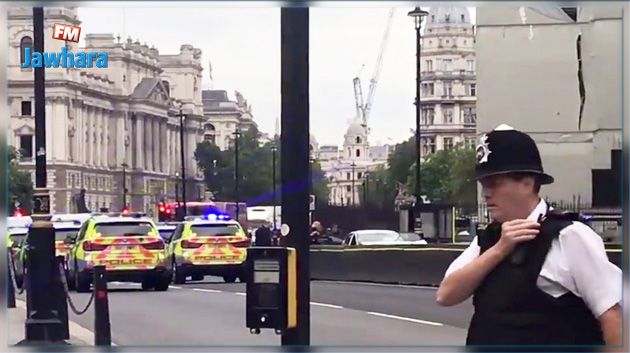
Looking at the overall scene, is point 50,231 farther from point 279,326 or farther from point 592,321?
point 592,321

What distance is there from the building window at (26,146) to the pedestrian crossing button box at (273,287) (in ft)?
2.49

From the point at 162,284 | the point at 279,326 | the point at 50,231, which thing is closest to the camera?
the point at 279,326

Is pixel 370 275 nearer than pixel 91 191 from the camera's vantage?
No

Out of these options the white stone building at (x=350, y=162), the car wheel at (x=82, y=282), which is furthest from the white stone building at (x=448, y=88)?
the car wheel at (x=82, y=282)

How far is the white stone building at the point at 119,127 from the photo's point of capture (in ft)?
14.0

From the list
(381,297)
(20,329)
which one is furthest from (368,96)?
(381,297)

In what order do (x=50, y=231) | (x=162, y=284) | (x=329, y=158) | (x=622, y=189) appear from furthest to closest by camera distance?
(x=162, y=284) < (x=50, y=231) < (x=329, y=158) < (x=622, y=189)

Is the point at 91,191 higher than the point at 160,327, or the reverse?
the point at 91,191

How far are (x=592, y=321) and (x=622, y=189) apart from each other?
60 centimetres

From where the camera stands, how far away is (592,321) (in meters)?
3.13

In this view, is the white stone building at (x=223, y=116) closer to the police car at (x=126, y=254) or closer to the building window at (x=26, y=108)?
the building window at (x=26, y=108)

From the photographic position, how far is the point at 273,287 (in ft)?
13.0

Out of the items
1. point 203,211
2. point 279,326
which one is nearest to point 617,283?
point 279,326

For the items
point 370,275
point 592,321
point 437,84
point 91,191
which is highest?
point 437,84
